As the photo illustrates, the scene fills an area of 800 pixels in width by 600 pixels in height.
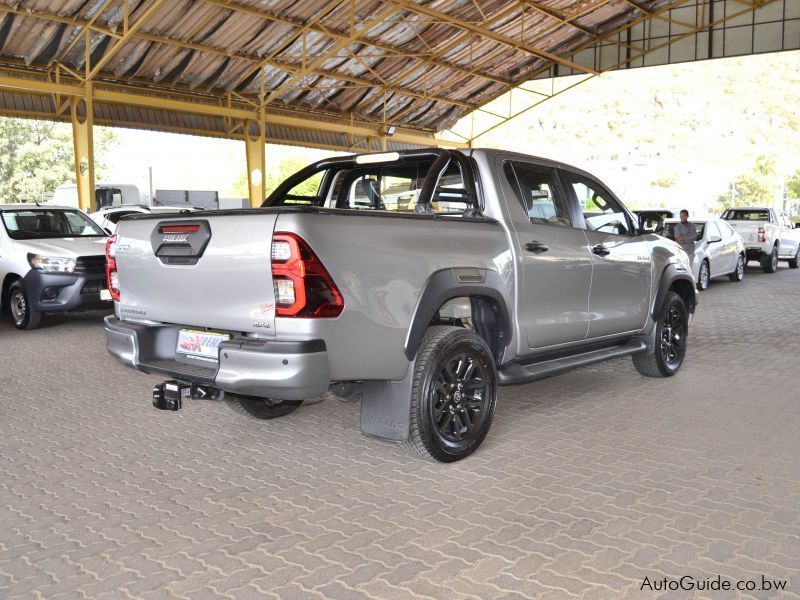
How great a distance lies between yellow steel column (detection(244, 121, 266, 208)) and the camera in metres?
25.1

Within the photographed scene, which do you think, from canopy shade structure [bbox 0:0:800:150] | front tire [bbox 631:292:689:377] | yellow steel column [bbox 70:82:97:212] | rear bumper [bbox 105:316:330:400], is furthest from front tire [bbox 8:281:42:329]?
yellow steel column [bbox 70:82:97:212]

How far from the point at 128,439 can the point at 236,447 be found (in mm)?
800

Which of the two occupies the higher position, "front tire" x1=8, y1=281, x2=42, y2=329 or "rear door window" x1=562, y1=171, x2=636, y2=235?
"rear door window" x1=562, y1=171, x2=636, y2=235

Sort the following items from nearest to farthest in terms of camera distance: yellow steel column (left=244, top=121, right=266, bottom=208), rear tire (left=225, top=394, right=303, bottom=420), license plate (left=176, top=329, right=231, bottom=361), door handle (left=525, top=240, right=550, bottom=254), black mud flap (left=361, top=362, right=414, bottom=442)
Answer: license plate (left=176, top=329, right=231, bottom=361)
black mud flap (left=361, top=362, right=414, bottom=442)
door handle (left=525, top=240, right=550, bottom=254)
rear tire (left=225, top=394, right=303, bottom=420)
yellow steel column (left=244, top=121, right=266, bottom=208)

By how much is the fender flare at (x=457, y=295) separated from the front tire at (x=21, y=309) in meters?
7.64

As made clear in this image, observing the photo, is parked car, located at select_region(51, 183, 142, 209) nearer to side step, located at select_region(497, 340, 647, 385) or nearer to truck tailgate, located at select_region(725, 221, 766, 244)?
truck tailgate, located at select_region(725, 221, 766, 244)

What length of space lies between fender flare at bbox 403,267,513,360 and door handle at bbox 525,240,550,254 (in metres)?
0.38

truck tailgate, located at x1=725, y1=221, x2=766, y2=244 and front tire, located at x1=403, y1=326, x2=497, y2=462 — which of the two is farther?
truck tailgate, located at x1=725, y1=221, x2=766, y2=244

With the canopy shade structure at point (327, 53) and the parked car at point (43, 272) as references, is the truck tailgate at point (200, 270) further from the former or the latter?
the canopy shade structure at point (327, 53)

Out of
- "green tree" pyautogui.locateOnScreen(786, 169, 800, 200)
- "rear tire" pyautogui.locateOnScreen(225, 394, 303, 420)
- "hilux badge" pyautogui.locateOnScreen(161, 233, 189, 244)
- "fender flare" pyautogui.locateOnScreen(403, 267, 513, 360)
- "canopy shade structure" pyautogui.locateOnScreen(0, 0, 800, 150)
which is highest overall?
"canopy shade structure" pyautogui.locateOnScreen(0, 0, 800, 150)

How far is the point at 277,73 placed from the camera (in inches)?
952

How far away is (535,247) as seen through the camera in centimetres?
514

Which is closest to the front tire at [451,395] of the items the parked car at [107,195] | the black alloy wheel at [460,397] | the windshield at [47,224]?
the black alloy wheel at [460,397]

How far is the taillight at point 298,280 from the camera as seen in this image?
3.67m
